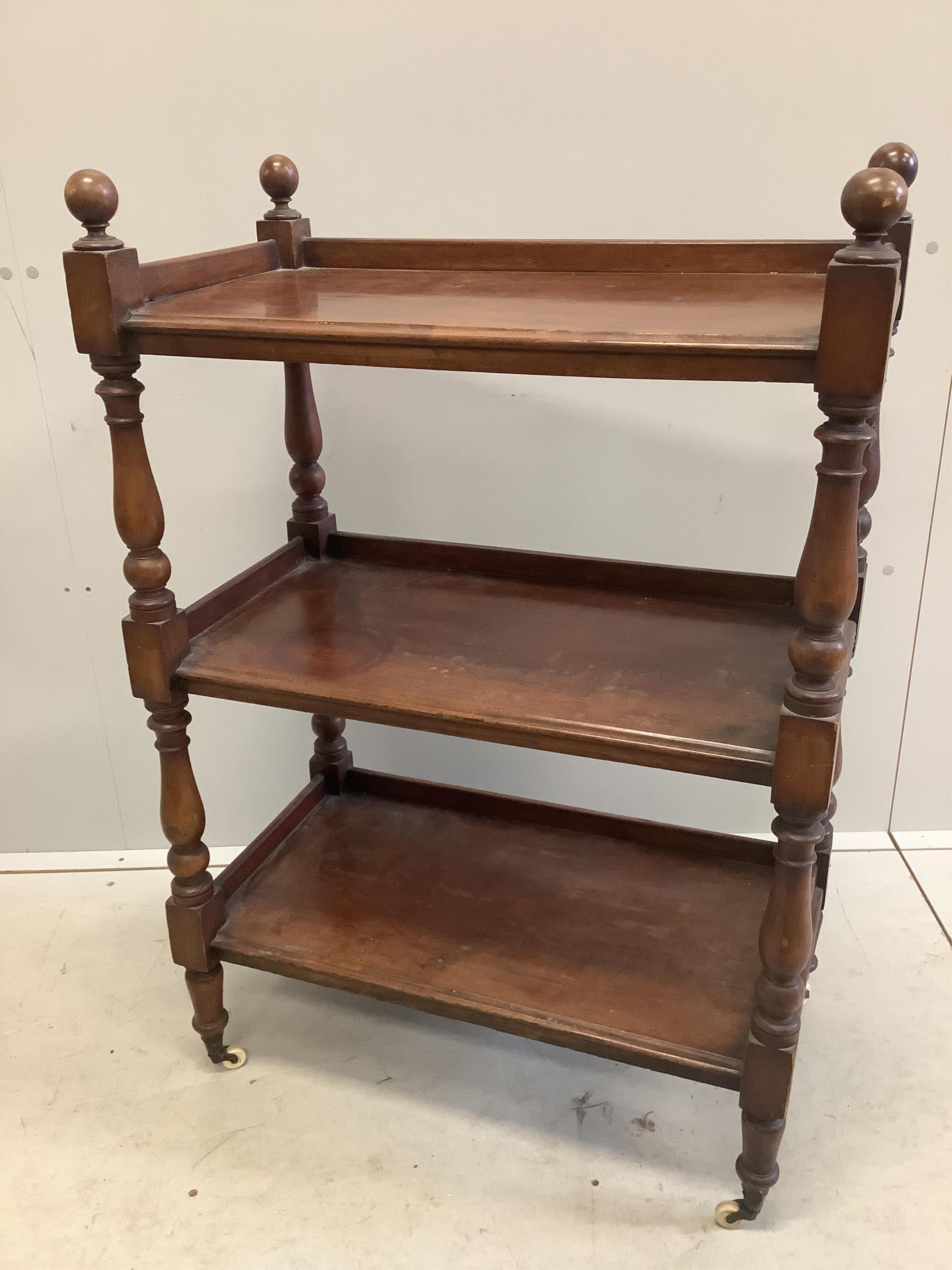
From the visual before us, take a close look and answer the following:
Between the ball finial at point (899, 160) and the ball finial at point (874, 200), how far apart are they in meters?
0.31

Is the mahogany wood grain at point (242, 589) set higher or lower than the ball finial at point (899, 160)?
lower

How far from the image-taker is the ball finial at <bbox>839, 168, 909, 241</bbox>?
3.35 ft

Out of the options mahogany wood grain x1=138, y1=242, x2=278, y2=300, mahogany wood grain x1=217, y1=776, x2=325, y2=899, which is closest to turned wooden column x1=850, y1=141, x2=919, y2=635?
mahogany wood grain x1=138, y1=242, x2=278, y2=300

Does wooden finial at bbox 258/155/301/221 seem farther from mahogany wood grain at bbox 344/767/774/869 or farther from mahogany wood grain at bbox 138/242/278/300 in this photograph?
mahogany wood grain at bbox 344/767/774/869

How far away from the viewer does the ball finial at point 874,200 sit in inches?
40.2

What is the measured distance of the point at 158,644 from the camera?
1568mm

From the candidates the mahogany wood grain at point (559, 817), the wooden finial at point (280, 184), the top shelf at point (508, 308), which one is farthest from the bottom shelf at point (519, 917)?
the wooden finial at point (280, 184)

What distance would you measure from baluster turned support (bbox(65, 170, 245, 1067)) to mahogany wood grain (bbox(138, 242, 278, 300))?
3.1 inches

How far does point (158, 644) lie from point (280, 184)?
0.80 m

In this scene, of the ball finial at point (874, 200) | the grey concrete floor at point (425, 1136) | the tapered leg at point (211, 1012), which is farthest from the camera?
the tapered leg at point (211, 1012)

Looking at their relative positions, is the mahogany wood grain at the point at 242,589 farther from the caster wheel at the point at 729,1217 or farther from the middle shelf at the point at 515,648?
the caster wheel at the point at 729,1217

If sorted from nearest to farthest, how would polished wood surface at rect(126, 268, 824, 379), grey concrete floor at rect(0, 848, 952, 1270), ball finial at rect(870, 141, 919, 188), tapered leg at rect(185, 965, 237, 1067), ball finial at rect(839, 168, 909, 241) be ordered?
ball finial at rect(839, 168, 909, 241)
polished wood surface at rect(126, 268, 824, 379)
ball finial at rect(870, 141, 919, 188)
grey concrete floor at rect(0, 848, 952, 1270)
tapered leg at rect(185, 965, 237, 1067)

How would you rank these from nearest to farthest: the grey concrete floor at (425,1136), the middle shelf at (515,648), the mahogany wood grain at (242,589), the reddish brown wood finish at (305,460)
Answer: the middle shelf at (515,648)
the grey concrete floor at (425,1136)
the mahogany wood grain at (242,589)
the reddish brown wood finish at (305,460)

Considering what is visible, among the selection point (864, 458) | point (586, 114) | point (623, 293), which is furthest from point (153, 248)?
point (864, 458)
